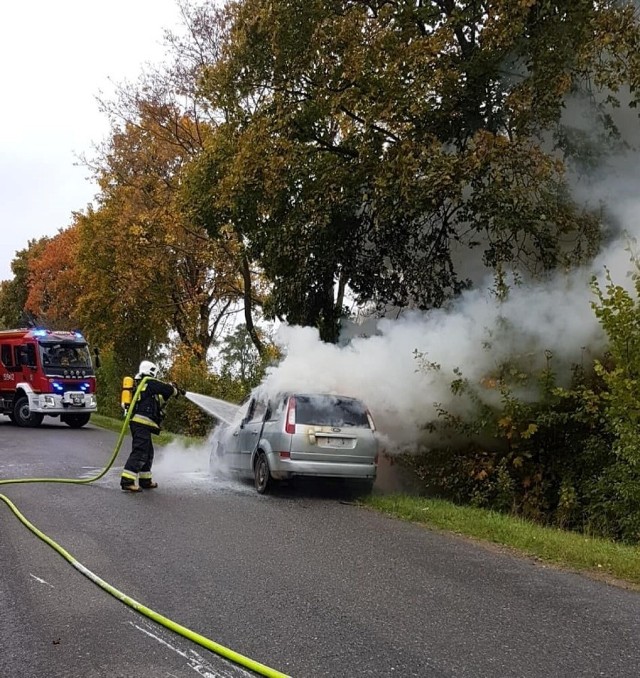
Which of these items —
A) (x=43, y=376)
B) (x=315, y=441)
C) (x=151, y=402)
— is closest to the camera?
(x=315, y=441)

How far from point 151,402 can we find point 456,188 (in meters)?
5.79

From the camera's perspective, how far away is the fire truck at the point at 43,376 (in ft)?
71.3

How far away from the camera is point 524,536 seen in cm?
795

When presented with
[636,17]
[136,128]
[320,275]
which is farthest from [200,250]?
[636,17]

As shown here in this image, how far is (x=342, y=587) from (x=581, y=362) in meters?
6.07

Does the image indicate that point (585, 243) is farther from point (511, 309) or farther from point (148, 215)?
point (148, 215)

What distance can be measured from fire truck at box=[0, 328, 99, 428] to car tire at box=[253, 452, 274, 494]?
1304 centimetres

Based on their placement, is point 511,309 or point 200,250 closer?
point 511,309

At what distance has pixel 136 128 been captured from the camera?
81.1 ft

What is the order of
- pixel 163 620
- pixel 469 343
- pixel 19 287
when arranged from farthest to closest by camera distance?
pixel 19 287, pixel 469 343, pixel 163 620

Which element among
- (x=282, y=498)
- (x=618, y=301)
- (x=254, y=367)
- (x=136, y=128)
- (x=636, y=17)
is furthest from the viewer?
(x=136, y=128)

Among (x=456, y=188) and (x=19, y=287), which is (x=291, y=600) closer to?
(x=456, y=188)

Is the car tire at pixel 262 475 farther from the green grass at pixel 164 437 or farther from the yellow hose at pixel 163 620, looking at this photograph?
the green grass at pixel 164 437

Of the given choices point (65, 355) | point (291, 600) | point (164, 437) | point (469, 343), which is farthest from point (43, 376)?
point (291, 600)
